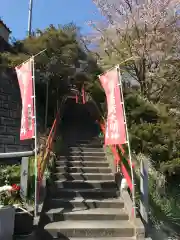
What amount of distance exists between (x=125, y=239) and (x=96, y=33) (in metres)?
11.4

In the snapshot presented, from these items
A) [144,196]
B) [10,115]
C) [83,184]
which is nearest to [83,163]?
[83,184]

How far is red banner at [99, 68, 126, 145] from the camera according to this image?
6.68 m

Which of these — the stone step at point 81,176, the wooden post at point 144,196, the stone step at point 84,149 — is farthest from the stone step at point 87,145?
the wooden post at point 144,196

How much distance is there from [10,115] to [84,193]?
4972 millimetres

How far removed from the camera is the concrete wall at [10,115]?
10984 millimetres

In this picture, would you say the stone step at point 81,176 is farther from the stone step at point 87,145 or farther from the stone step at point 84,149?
the stone step at point 87,145

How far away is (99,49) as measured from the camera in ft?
50.5

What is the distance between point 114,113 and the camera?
7.00 m

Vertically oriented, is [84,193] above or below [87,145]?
below

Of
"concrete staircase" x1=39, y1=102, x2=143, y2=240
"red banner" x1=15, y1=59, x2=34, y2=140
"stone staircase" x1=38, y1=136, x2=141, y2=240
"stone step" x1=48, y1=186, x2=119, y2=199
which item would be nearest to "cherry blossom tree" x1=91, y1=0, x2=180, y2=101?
"concrete staircase" x1=39, y1=102, x2=143, y2=240

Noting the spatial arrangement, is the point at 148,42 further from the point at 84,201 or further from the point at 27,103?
the point at 84,201

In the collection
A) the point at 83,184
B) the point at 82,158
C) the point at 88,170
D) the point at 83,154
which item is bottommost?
the point at 83,184

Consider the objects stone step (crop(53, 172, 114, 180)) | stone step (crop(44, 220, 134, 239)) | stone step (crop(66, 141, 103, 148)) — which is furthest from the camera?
stone step (crop(66, 141, 103, 148))

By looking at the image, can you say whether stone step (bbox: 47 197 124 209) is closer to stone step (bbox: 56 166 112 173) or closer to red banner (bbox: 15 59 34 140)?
stone step (bbox: 56 166 112 173)
